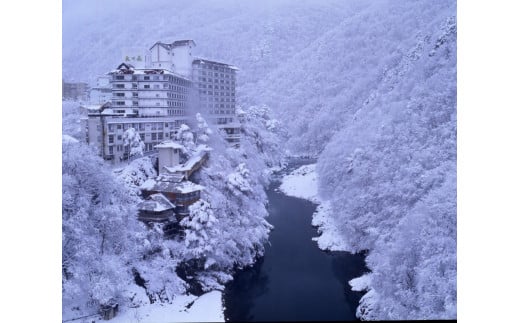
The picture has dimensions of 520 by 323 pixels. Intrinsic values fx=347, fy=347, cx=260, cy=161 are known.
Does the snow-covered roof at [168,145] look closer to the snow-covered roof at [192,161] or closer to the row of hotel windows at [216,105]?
the snow-covered roof at [192,161]

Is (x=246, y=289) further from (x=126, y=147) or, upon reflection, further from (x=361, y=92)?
(x=361, y=92)

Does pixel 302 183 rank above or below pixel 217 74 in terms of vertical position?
below

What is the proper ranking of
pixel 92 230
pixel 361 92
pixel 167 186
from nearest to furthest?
pixel 92 230
pixel 167 186
pixel 361 92

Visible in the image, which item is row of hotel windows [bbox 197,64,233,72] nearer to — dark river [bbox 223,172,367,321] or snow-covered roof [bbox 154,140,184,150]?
snow-covered roof [bbox 154,140,184,150]

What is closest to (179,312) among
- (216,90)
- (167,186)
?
(167,186)

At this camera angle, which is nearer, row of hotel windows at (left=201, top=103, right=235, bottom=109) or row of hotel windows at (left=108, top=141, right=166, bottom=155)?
row of hotel windows at (left=108, top=141, right=166, bottom=155)

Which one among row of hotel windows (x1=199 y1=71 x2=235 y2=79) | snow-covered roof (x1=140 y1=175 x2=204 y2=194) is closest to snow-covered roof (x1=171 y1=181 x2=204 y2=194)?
snow-covered roof (x1=140 y1=175 x2=204 y2=194)
